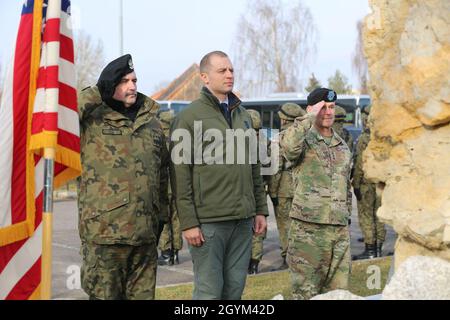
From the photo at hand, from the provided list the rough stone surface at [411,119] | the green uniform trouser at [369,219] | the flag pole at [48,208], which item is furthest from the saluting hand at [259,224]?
the green uniform trouser at [369,219]

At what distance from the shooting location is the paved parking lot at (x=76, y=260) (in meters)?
7.00

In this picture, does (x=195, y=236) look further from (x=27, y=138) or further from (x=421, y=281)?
(x=421, y=281)

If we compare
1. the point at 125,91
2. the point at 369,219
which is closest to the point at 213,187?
the point at 125,91

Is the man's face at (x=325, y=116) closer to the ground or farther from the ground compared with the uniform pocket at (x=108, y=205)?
farther from the ground

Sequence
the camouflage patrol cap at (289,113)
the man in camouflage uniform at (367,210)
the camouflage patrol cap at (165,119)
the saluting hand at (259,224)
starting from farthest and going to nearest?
the man in camouflage uniform at (367,210), the camouflage patrol cap at (289,113), the camouflage patrol cap at (165,119), the saluting hand at (259,224)

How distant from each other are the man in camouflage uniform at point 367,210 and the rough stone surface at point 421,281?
215 inches

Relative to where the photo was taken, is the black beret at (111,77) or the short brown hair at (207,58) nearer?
the black beret at (111,77)

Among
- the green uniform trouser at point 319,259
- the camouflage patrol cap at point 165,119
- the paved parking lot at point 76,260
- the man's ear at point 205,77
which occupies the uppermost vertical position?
the camouflage patrol cap at point 165,119

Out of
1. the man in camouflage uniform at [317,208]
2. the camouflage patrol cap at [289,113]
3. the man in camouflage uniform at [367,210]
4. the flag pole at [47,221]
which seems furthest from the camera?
the man in camouflage uniform at [367,210]

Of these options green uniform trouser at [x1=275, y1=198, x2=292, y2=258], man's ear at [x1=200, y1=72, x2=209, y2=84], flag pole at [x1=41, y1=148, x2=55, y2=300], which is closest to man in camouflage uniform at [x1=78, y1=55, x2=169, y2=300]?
man's ear at [x1=200, y1=72, x2=209, y2=84]

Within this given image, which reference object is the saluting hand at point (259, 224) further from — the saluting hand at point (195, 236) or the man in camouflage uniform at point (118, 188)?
the man in camouflage uniform at point (118, 188)

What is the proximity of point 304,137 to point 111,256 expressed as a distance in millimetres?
1562
